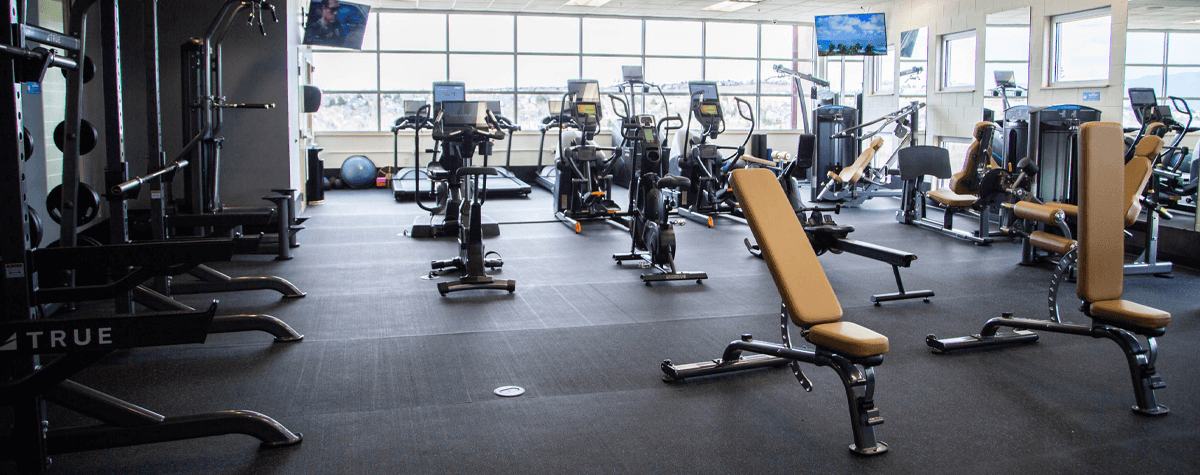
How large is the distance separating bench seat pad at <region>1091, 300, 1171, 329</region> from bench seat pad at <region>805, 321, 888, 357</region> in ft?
3.45

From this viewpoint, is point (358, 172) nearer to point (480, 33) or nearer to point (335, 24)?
point (480, 33)

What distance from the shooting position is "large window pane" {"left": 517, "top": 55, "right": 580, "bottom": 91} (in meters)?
13.6

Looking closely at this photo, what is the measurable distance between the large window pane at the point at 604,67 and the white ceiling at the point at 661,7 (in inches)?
29.2

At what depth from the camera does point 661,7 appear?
42.9 ft

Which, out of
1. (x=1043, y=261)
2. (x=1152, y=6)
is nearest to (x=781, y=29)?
(x=1152, y=6)

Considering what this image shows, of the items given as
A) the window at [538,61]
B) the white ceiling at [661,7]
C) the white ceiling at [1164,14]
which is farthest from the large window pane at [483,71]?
the white ceiling at [1164,14]

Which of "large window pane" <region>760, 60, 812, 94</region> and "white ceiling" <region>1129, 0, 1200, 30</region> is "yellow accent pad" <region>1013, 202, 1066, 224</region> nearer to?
"white ceiling" <region>1129, 0, 1200, 30</region>

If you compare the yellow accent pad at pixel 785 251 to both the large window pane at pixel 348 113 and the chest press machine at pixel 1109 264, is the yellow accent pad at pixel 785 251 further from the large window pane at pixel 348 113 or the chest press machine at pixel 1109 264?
the large window pane at pixel 348 113

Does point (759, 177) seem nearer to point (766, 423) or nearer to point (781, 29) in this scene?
point (766, 423)

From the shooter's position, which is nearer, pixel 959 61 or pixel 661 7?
pixel 959 61

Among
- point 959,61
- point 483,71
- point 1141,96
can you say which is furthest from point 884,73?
point 483,71

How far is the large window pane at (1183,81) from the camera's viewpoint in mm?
9289

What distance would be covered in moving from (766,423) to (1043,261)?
4.20 metres

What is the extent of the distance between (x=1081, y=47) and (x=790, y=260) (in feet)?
25.7
